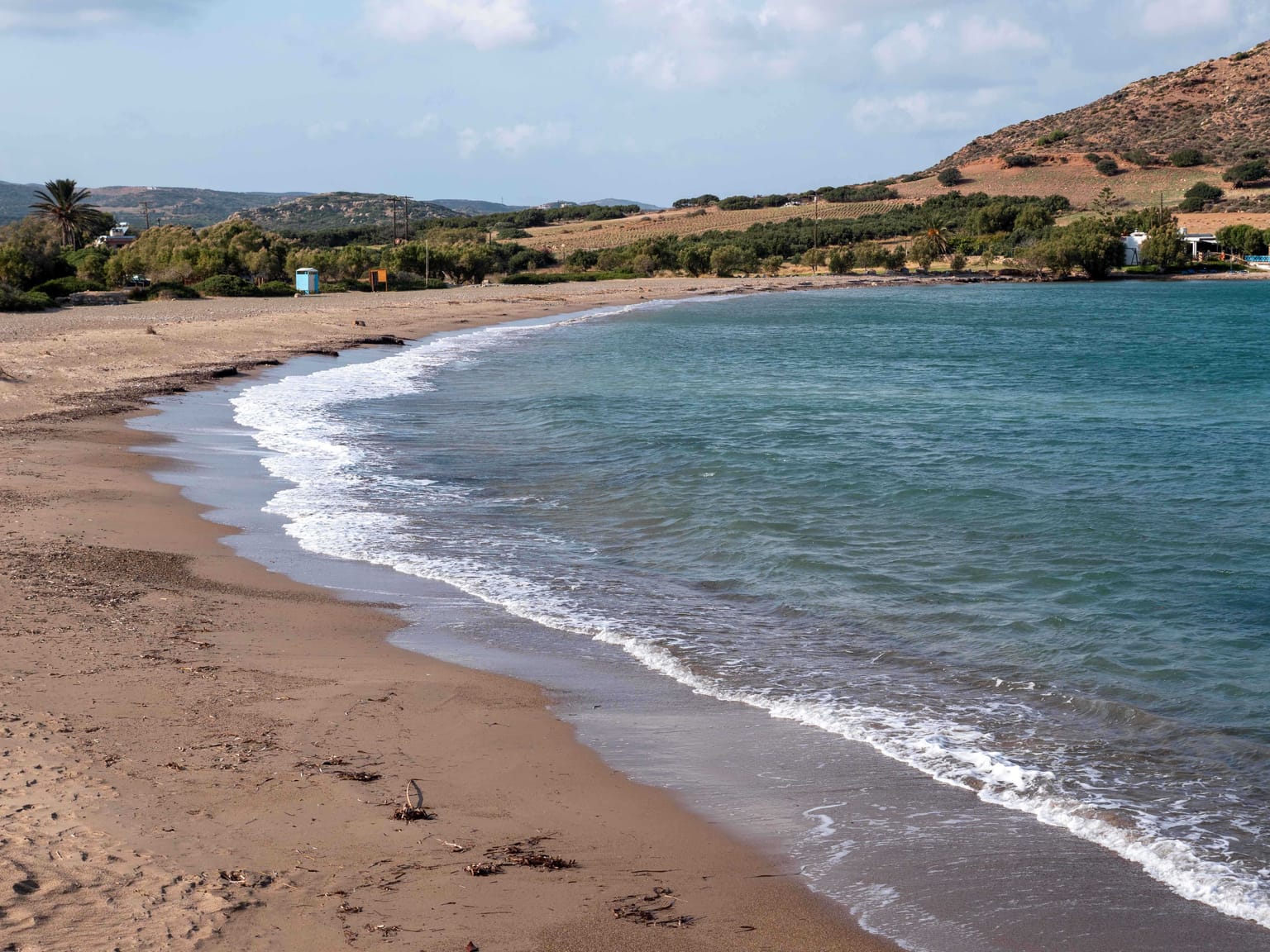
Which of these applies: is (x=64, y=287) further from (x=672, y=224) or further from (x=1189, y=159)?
(x=1189, y=159)

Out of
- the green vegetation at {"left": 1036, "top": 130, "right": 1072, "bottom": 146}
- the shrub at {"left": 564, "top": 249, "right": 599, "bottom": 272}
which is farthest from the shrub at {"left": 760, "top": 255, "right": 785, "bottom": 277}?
the green vegetation at {"left": 1036, "top": 130, "right": 1072, "bottom": 146}

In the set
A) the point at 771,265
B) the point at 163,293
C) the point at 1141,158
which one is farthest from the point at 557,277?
the point at 1141,158

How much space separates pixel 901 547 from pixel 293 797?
882 centimetres

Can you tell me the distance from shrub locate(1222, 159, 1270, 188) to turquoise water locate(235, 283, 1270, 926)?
377 ft

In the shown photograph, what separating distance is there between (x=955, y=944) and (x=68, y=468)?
13.4m

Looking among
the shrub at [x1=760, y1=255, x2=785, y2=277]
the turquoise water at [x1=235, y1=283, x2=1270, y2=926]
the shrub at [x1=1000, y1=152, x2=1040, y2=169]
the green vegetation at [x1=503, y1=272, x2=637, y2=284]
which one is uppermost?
the shrub at [x1=1000, y1=152, x2=1040, y2=169]

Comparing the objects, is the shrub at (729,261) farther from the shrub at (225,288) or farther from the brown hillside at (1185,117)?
the brown hillside at (1185,117)

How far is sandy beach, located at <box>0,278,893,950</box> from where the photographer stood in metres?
4.62

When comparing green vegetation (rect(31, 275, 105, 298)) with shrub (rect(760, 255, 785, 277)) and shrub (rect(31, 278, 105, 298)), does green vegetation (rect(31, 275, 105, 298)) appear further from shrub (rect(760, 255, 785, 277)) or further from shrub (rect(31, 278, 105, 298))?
shrub (rect(760, 255, 785, 277))

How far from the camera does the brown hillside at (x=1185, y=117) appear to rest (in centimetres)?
14338

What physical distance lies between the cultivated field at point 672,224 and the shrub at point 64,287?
79.3 metres

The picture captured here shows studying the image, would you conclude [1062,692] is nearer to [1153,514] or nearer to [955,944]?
[955,944]

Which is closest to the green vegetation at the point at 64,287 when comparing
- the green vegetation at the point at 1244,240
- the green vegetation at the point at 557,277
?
the green vegetation at the point at 557,277

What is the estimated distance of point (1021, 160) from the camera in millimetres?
156625
